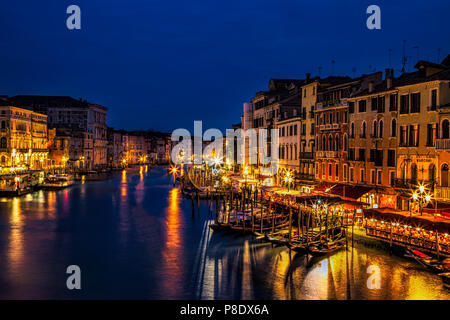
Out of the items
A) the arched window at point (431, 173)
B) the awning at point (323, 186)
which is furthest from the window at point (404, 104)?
the awning at point (323, 186)

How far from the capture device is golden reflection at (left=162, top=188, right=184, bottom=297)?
53.9 feet

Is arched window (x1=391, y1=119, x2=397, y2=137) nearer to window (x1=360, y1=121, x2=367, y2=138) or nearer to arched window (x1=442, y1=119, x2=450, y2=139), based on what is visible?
window (x1=360, y1=121, x2=367, y2=138)

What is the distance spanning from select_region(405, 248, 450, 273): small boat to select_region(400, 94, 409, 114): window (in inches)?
301

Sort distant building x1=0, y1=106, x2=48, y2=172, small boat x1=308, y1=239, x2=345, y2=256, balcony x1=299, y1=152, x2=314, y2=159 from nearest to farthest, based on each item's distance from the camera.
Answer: small boat x1=308, y1=239, x2=345, y2=256
balcony x1=299, y1=152, x2=314, y2=159
distant building x1=0, y1=106, x2=48, y2=172

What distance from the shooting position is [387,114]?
24.4 metres

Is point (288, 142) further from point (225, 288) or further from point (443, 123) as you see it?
point (225, 288)

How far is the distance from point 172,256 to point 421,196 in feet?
34.0

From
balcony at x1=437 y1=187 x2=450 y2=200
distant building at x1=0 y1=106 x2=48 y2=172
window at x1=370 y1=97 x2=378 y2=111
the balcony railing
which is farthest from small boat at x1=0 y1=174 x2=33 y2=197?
balcony at x1=437 y1=187 x2=450 y2=200

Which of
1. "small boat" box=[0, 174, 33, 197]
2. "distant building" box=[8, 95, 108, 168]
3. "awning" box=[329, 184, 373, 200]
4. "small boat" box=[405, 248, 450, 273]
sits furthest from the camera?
"distant building" box=[8, 95, 108, 168]

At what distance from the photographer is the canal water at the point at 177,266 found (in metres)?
15.7

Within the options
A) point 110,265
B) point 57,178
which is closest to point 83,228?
point 110,265

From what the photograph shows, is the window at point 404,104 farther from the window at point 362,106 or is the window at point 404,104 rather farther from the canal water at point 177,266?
the canal water at point 177,266

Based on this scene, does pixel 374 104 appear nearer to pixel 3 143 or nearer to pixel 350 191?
pixel 350 191
